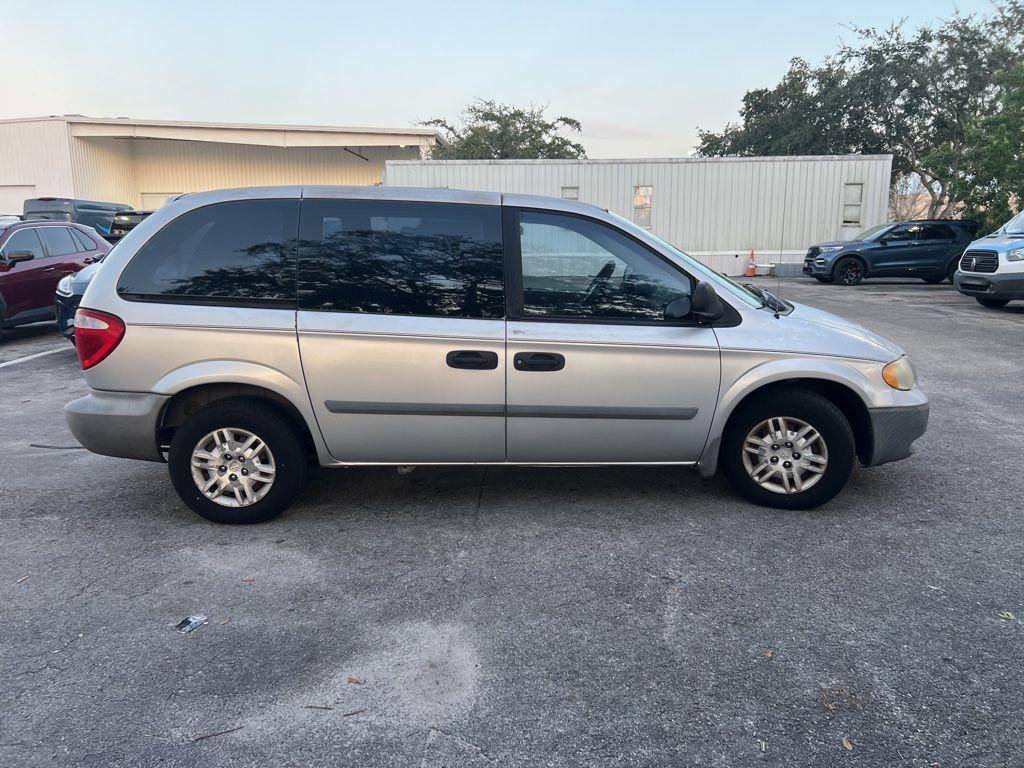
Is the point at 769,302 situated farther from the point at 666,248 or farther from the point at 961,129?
the point at 961,129

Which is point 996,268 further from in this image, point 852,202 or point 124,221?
point 124,221

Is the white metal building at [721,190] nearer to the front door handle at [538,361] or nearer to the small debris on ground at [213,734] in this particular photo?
the front door handle at [538,361]

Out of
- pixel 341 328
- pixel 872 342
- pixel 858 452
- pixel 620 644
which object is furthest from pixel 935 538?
pixel 341 328

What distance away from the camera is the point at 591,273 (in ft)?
13.7

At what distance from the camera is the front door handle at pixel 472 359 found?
3.98 m

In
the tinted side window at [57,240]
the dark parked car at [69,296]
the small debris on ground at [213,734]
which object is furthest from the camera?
the tinted side window at [57,240]

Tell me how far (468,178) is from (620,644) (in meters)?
20.9

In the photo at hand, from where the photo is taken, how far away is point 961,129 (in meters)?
31.7

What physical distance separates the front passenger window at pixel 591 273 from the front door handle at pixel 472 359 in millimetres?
384

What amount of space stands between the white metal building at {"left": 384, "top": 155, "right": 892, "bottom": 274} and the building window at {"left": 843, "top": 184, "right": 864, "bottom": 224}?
3 centimetres

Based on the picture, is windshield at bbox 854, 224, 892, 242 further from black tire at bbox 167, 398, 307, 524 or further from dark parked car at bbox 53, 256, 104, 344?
black tire at bbox 167, 398, 307, 524

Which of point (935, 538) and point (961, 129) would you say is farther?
point (961, 129)

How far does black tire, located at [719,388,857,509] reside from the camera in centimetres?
416

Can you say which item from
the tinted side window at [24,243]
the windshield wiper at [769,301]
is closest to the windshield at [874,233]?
the windshield wiper at [769,301]
